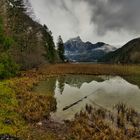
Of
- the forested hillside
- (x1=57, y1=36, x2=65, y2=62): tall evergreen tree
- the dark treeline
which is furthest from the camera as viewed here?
(x1=57, y1=36, x2=65, y2=62): tall evergreen tree

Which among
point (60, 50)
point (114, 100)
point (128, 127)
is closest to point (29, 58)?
point (114, 100)

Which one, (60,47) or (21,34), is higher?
(21,34)

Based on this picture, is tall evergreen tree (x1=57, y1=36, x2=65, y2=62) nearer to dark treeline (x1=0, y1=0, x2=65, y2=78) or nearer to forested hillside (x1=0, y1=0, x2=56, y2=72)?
dark treeline (x1=0, y1=0, x2=65, y2=78)

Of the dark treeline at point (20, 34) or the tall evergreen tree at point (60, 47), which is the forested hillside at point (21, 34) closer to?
the dark treeline at point (20, 34)

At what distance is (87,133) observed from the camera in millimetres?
14414

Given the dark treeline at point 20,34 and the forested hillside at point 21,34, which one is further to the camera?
the forested hillside at point 21,34

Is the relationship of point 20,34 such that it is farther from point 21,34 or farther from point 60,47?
point 60,47

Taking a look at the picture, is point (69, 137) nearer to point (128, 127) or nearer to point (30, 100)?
point (128, 127)

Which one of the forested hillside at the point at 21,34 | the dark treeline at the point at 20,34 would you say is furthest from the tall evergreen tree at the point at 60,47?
the forested hillside at the point at 21,34

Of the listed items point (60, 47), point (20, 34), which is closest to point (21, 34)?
point (20, 34)

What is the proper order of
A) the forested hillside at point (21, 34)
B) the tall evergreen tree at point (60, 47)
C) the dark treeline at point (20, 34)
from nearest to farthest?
1. the dark treeline at point (20, 34)
2. the forested hillside at point (21, 34)
3. the tall evergreen tree at point (60, 47)

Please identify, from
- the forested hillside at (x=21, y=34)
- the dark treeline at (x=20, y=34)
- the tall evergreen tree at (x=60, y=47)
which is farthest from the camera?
the tall evergreen tree at (x=60, y=47)

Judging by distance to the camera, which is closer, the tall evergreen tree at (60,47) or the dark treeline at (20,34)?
the dark treeline at (20,34)

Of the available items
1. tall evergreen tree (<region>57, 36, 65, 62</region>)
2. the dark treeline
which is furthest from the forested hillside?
tall evergreen tree (<region>57, 36, 65, 62</region>)
